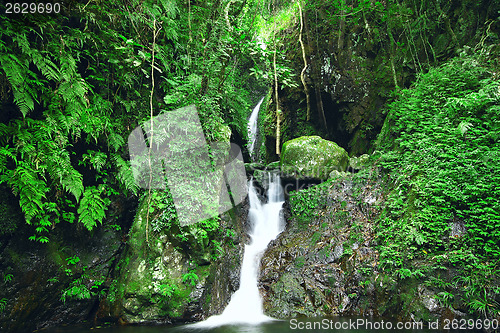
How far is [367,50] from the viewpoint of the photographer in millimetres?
10047

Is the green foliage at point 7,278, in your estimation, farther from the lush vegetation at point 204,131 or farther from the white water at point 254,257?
the white water at point 254,257

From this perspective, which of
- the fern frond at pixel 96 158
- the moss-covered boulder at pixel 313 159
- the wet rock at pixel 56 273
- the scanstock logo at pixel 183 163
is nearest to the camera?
the wet rock at pixel 56 273

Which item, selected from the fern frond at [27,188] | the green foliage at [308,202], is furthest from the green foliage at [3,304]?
the green foliage at [308,202]

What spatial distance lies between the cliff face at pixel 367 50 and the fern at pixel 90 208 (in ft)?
21.6

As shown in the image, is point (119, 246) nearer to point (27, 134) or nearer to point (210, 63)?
point (27, 134)

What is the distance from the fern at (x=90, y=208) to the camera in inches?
203

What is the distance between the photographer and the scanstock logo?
590cm

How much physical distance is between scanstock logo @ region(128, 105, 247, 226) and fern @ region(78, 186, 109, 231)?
2.91ft

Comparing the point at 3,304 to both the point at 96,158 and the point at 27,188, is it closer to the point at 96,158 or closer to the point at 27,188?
the point at 27,188

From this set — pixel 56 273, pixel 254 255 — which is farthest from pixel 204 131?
pixel 56 273

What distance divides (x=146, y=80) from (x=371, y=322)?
7371mm

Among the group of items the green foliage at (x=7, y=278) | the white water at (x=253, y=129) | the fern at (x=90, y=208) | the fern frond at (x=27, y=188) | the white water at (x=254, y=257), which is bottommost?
the white water at (x=254, y=257)

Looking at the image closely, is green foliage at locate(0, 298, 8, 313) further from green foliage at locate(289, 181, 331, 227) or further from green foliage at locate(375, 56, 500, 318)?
green foliage at locate(375, 56, 500, 318)

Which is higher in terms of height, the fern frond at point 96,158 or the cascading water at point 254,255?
the fern frond at point 96,158
